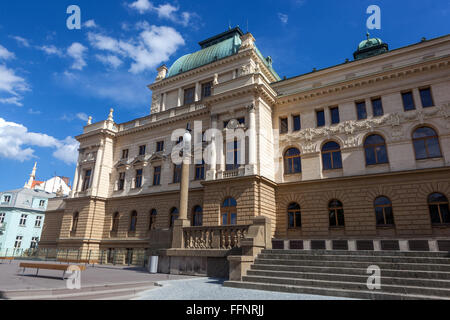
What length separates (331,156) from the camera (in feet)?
75.3

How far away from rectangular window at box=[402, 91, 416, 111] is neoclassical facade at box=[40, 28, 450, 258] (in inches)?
3.2

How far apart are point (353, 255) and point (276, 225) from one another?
11.0m

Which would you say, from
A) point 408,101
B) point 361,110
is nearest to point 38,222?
point 361,110

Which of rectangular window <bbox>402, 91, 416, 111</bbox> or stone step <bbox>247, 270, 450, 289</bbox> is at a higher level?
rectangular window <bbox>402, 91, 416, 111</bbox>

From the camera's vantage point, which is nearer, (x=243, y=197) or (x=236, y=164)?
(x=243, y=197)

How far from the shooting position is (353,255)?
12250mm

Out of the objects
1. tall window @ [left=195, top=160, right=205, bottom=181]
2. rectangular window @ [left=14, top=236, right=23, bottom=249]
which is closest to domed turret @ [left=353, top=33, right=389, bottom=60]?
tall window @ [left=195, top=160, right=205, bottom=181]

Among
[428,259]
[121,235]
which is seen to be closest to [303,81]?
[428,259]

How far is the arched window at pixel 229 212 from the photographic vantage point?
21.9 meters

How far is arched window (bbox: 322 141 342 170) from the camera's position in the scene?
22.6 metres

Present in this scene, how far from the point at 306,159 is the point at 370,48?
61.0ft

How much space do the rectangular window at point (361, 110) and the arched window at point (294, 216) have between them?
8.66 m

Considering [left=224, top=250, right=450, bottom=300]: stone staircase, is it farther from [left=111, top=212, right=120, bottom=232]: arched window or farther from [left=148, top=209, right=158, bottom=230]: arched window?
[left=111, top=212, right=120, bottom=232]: arched window
